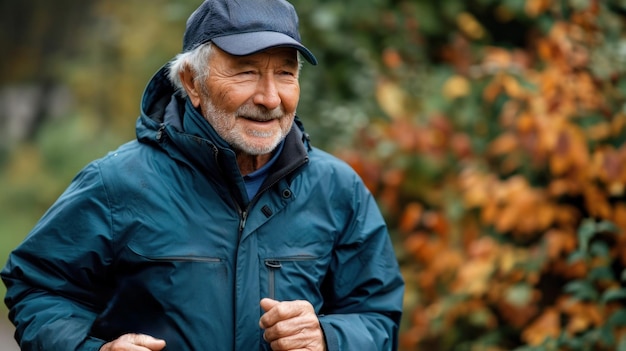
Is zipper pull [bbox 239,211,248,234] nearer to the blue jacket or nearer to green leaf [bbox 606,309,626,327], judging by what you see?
the blue jacket

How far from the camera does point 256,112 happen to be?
3051mm

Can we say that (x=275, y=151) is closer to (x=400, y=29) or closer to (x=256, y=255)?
(x=256, y=255)

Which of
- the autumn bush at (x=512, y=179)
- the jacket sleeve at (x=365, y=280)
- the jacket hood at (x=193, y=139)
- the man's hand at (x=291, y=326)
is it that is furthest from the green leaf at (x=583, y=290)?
the man's hand at (x=291, y=326)

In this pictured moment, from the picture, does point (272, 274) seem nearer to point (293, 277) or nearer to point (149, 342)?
point (293, 277)

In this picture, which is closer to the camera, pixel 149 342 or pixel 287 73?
pixel 149 342

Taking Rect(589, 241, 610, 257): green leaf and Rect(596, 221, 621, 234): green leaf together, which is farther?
Rect(589, 241, 610, 257): green leaf

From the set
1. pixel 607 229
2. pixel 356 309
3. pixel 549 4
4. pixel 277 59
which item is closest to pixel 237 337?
pixel 356 309

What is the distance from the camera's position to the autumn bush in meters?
4.72

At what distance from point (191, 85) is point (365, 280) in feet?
2.68

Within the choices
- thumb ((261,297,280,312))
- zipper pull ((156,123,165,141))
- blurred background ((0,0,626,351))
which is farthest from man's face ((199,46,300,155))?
blurred background ((0,0,626,351))

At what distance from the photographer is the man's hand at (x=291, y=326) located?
2873 millimetres

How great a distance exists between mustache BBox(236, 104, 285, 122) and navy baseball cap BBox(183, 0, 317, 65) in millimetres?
181

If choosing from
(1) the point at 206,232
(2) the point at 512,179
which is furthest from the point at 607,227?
(1) the point at 206,232

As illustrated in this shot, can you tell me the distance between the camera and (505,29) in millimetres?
6262
